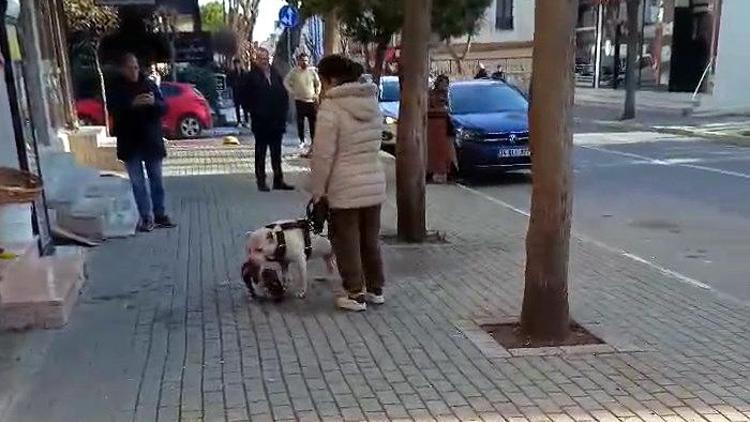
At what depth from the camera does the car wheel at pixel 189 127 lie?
2247cm

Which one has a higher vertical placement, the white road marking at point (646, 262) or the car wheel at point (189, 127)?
the white road marking at point (646, 262)

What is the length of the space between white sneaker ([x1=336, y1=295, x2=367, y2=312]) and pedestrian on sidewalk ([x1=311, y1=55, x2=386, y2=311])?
0.13 meters

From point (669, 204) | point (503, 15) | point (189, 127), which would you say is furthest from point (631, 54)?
point (503, 15)

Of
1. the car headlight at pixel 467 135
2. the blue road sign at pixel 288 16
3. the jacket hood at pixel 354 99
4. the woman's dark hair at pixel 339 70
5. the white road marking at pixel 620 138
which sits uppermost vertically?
the blue road sign at pixel 288 16

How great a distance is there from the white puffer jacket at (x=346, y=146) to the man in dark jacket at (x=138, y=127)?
3517 mm

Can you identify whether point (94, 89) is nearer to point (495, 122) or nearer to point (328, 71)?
point (495, 122)

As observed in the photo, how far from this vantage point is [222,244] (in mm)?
8531

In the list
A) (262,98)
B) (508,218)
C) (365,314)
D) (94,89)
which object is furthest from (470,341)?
(94,89)

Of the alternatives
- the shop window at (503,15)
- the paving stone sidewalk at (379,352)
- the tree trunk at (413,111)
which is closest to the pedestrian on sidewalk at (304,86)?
the tree trunk at (413,111)

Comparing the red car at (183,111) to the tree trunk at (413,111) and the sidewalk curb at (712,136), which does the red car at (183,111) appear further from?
the tree trunk at (413,111)

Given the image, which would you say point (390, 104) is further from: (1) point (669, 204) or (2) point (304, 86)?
(1) point (669, 204)

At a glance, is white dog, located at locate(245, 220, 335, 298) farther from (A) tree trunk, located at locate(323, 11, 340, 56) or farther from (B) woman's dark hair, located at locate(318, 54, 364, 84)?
(A) tree trunk, located at locate(323, 11, 340, 56)

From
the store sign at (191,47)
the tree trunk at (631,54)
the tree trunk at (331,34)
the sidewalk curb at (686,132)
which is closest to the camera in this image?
the tree trunk at (331,34)

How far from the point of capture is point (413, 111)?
27.6 ft
